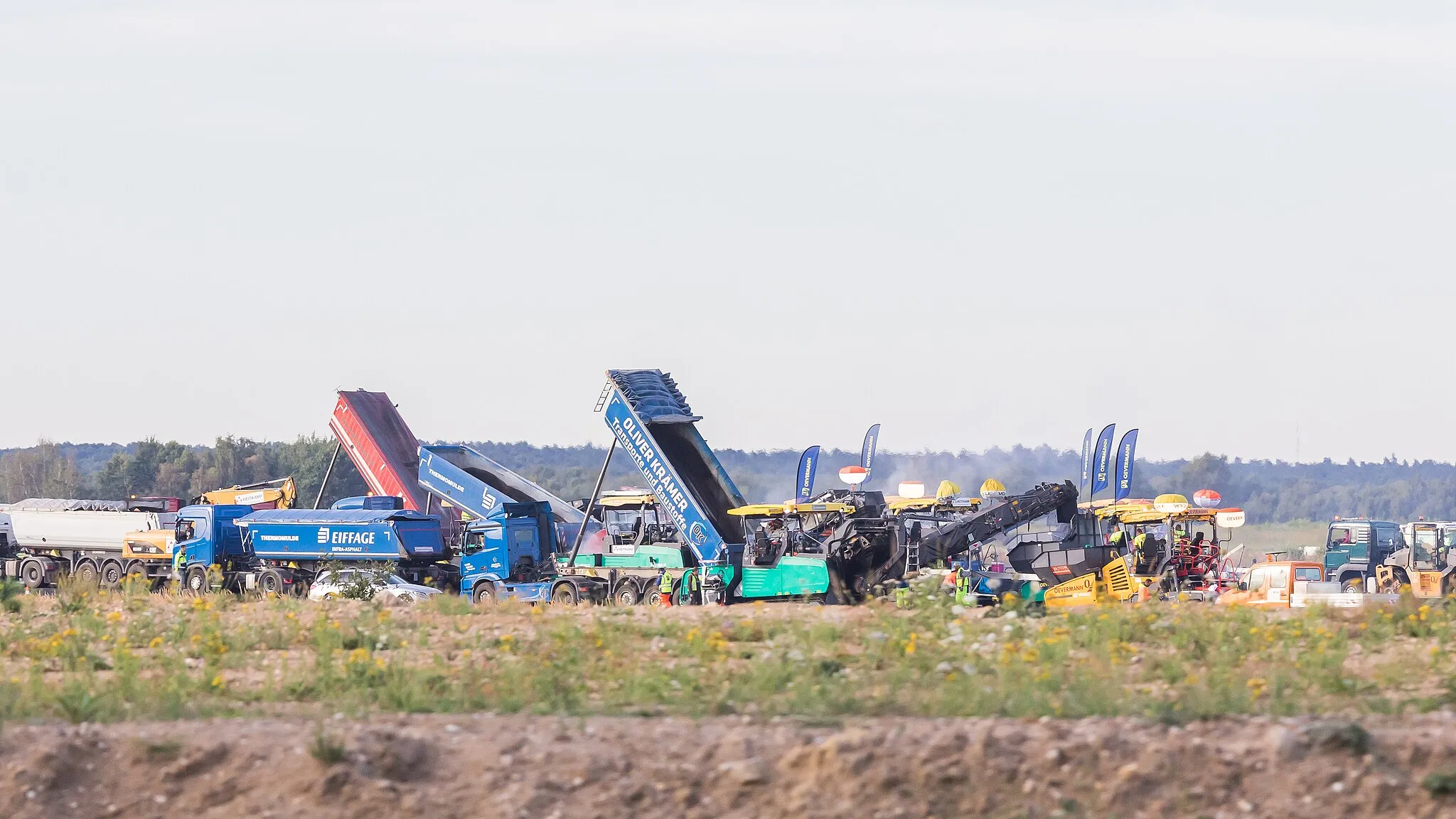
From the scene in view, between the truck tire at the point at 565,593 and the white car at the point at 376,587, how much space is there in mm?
2412

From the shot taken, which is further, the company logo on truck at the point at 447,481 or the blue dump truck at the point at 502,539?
the company logo on truck at the point at 447,481

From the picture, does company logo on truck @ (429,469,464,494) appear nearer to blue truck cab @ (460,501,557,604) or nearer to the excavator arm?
blue truck cab @ (460,501,557,604)

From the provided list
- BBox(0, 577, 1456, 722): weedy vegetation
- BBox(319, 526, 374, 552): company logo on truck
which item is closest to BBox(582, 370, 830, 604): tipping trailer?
BBox(319, 526, 374, 552): company logo on truck

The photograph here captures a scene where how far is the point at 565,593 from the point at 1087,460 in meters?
16.4

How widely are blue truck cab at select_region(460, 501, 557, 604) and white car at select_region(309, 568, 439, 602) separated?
73.2 inches

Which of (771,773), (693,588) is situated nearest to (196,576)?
(693,588)

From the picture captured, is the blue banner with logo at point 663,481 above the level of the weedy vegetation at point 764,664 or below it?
above

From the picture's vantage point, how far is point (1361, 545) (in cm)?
3975

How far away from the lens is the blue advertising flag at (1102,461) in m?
38.7

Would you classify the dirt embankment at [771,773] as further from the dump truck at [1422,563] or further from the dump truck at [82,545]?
the dump truck at [82,545]

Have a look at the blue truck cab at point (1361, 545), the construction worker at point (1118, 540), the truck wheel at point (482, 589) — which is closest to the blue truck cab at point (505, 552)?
the truck wheel at point (482, 589)

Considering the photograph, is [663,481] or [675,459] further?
[675,459]

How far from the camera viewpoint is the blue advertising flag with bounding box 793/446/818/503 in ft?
141

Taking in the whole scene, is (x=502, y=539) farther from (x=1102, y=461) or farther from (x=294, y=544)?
(x=1102, y=461)
